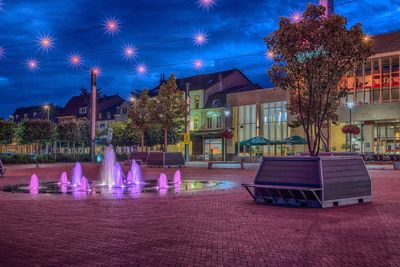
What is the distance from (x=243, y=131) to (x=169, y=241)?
57.1m

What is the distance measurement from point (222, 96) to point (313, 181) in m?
56.8

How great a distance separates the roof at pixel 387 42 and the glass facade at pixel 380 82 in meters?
0.85

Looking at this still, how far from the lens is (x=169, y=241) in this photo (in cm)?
775

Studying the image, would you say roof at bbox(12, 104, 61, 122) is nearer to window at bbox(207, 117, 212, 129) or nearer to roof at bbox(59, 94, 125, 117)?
roof at bbox(59, 94, 125, 117)

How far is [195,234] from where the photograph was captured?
8383 millimetres

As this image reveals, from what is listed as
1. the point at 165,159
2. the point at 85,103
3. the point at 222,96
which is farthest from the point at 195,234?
the point at 85,103

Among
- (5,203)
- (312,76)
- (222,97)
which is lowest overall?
(5,203)

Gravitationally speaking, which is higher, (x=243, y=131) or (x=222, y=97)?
(x=222, y=97)

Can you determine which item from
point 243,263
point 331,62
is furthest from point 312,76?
point 243,263

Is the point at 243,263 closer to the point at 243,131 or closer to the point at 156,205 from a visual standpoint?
the point at 156,205

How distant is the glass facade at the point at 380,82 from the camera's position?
52.0 meters

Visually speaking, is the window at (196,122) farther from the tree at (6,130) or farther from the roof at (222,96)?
the tree at (6,130)

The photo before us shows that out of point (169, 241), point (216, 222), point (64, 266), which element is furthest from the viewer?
point (216, 222)

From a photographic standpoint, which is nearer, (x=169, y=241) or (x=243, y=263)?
(x=243, y=263)
